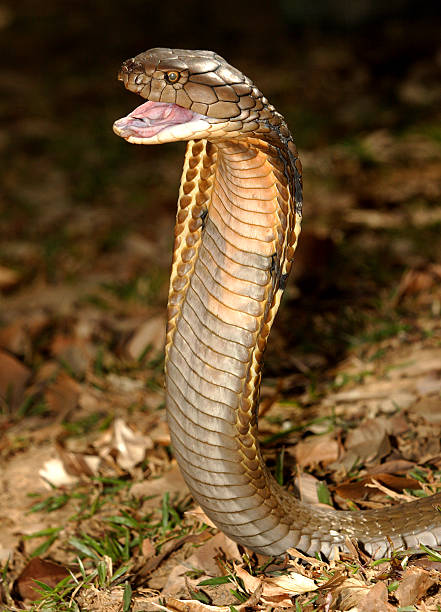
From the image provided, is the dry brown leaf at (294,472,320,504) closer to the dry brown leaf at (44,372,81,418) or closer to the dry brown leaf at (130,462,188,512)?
the dry brown leaf at (130,462,188,512)

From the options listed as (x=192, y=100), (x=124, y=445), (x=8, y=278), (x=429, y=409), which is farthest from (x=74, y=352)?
(x=192, y=100)

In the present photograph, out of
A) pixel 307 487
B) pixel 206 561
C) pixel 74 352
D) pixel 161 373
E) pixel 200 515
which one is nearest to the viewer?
pixel 206 561

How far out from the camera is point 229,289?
2150 mm

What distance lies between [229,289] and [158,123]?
1.58ft

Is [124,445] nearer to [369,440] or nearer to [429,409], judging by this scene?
[369,440]

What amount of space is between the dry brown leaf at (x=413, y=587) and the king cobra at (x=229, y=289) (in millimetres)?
183

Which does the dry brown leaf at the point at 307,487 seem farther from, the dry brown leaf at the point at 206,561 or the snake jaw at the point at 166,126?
the snake jaw at the point at 166,126

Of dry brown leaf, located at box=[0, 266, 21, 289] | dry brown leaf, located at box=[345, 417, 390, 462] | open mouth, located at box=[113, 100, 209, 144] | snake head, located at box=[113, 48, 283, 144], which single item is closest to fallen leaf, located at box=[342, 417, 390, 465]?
dry brown leaf, located at box=[345, 417, 390, 462]

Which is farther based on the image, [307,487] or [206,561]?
[307,487]

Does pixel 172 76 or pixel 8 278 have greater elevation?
pixel 172 76

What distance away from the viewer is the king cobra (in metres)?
1.96

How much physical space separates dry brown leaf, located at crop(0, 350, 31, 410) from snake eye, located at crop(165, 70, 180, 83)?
225 centimetres

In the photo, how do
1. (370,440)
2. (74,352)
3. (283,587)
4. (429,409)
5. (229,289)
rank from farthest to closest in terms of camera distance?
(74,352) < (429,409) < (370,440) < (283,587) < (229,289)

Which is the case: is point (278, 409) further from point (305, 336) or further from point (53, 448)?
point (53, 448)
